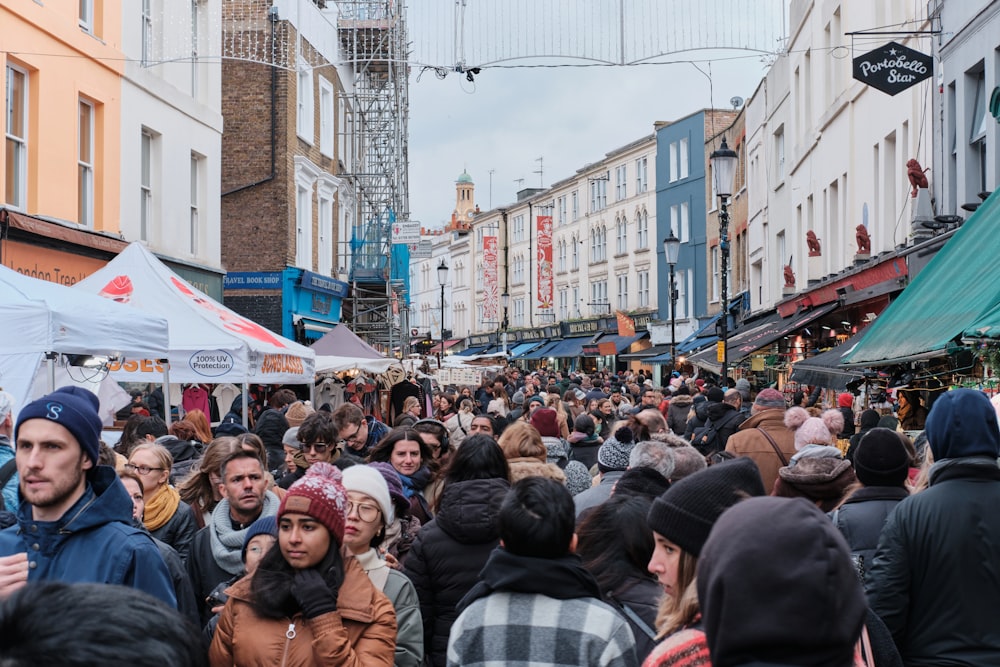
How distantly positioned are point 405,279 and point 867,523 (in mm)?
33415

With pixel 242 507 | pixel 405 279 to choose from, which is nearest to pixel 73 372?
pixel 242 507

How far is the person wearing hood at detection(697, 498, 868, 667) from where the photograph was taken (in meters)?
2.16

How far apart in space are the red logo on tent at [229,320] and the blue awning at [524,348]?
58915 millimetres

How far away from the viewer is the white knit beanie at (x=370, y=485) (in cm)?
528

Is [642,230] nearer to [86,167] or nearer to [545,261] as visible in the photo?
[545,261]

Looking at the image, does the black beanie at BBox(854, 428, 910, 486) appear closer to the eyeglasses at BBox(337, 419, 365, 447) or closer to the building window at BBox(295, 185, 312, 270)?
the eyeglasses at BBox(337, 419, 365, 447)

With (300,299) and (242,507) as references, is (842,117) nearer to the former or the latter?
(300,299)

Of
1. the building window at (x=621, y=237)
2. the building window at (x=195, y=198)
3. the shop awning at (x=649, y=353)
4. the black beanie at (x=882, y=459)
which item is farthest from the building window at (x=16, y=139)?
→ the building window at (x=621, y=237)

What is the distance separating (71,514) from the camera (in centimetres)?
380

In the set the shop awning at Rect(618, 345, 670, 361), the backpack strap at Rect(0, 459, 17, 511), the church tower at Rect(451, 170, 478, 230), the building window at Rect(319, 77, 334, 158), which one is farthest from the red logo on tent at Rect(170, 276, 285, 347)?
the church tower at Rect(451, 170, 478, 230)

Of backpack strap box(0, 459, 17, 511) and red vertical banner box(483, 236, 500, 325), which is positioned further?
red vertical banner box(483, 236, 500, 325)

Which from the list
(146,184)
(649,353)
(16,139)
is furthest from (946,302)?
(649,353)

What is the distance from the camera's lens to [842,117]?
2216 cm

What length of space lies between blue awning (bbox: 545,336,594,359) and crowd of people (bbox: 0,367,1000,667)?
58.3m
